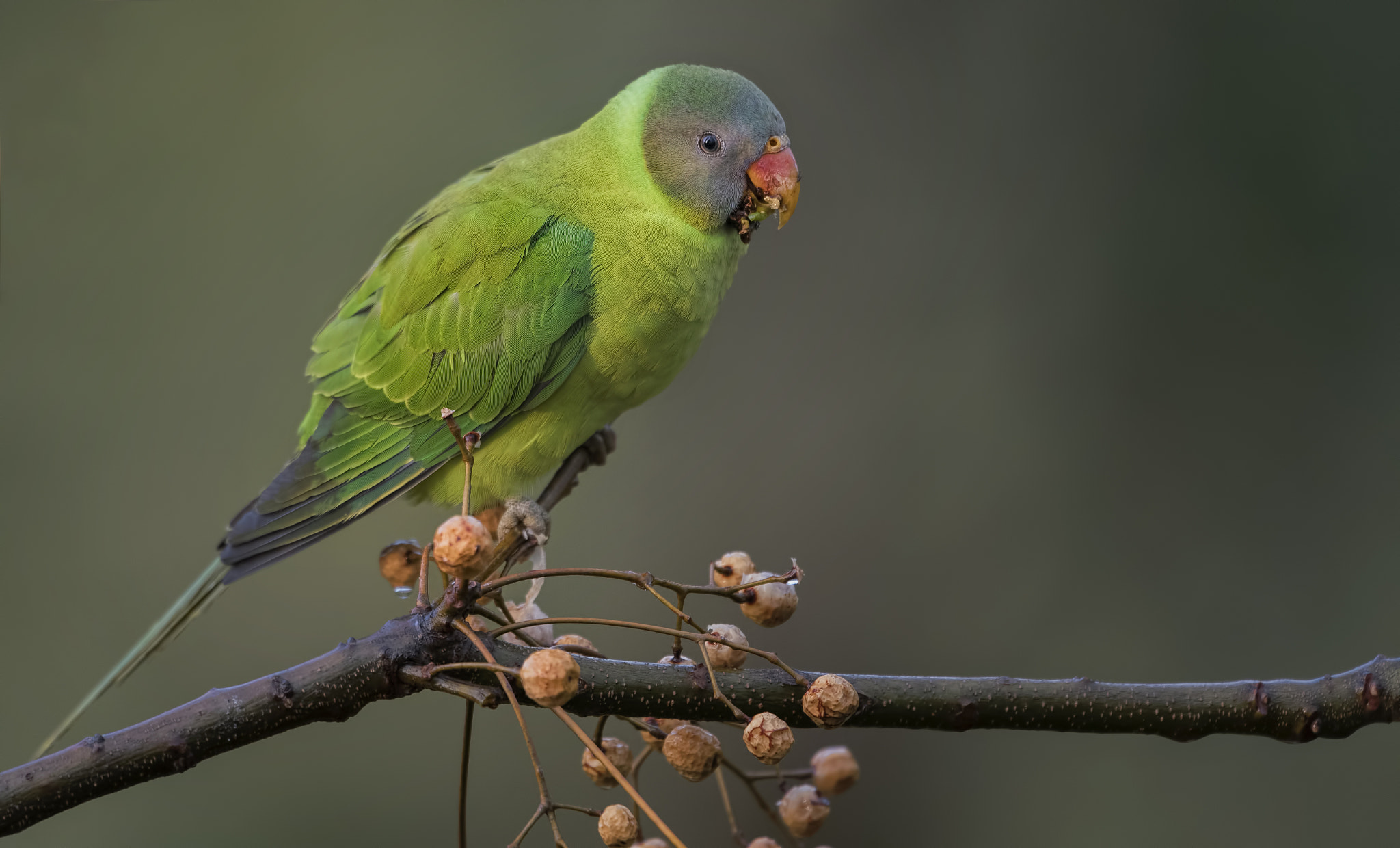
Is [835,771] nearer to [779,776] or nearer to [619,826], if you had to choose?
[779,776]

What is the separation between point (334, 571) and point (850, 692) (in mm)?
2803

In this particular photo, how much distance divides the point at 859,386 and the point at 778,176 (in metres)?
1.70

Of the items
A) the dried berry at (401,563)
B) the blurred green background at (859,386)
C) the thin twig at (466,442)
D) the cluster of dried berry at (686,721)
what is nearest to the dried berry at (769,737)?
the cluster of dried berry at (686,721)

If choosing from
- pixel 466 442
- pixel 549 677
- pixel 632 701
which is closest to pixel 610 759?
pixel 632 701

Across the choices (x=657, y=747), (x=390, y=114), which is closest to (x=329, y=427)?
(x=657, y=747)

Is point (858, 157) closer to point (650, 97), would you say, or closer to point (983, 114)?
point (983, 114)

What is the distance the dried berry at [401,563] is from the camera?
1.53 m

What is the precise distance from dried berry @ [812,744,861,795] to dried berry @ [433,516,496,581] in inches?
24.4

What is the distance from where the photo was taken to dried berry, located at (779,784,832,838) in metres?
1.35

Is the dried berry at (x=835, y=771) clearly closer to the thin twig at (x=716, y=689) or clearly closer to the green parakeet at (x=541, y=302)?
the thin twig at (x=716, y=689)

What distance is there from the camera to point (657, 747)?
129 cm

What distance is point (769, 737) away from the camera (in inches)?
Answer: 44.1

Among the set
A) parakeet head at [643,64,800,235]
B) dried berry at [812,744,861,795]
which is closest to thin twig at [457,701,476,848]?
dried berry at [812,744,861,795]

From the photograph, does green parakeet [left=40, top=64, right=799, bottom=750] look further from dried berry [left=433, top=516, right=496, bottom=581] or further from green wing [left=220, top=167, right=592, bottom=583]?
dried berry [left=433, top=516, right=496, bottom=581]
